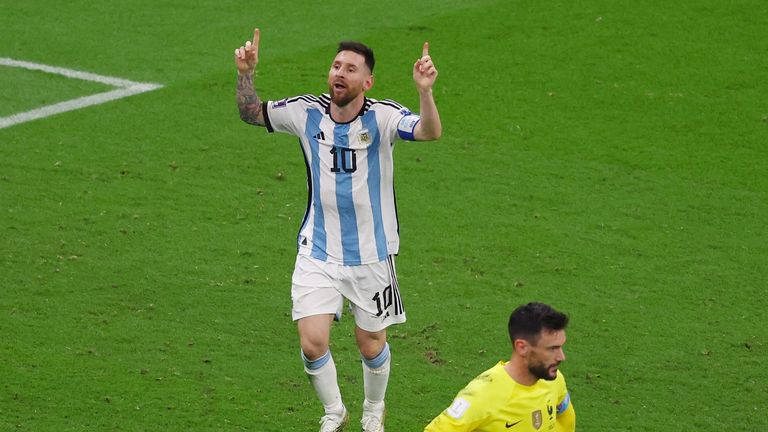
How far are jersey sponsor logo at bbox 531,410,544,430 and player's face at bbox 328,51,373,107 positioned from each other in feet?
7.19

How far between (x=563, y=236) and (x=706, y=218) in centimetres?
131

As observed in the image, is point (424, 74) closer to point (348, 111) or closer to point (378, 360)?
point (348, 111)

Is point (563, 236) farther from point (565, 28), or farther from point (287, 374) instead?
point (565, 28)

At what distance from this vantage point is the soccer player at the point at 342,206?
276 inches

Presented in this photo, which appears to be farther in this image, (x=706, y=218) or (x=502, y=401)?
(x=706, y=218)

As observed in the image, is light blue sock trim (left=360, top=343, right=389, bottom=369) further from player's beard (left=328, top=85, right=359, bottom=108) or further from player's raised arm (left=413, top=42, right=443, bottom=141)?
player's beard (left=328, top=85, right=359, bottom=108)

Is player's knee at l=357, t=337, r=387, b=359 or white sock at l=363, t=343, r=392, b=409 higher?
player's knee at l=357, t=337, r=387, b=359

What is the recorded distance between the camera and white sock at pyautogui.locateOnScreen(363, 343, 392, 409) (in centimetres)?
729

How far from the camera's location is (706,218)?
10.5 metres

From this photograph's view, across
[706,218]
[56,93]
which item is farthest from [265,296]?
[56,93]

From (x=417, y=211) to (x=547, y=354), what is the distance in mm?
5066

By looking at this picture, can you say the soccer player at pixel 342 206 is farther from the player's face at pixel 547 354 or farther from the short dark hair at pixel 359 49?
the player's face at pixel 547 354

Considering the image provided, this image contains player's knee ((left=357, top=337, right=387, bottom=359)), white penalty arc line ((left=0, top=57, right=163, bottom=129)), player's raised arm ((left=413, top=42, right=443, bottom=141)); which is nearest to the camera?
player's raised arm ((left=413, top=42, right=443, bottom=141))

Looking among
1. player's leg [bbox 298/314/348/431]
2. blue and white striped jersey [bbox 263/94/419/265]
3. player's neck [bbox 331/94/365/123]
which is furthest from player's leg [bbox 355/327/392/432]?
player's neck [bbox 331/94/365/123]
